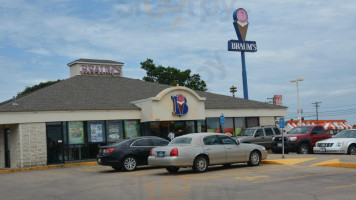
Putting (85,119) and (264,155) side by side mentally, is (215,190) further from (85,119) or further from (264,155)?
(85,119)

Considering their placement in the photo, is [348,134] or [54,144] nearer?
[348,134]

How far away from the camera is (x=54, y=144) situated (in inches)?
1021

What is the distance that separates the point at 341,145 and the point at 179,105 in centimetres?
1150

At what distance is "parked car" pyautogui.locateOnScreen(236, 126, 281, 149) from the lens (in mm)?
26250

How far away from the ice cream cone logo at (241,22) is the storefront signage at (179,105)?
13.7m

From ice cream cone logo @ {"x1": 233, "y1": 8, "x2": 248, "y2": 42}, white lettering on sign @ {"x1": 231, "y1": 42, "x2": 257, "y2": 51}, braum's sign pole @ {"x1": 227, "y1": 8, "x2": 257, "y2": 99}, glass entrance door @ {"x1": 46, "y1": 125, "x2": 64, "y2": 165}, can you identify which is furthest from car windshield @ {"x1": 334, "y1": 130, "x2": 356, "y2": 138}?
ice cream cone logo @ {"x1": 233, "y1": 8, "x2": 248, "y2": 42}

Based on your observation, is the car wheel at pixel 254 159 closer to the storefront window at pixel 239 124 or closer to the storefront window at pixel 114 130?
the storefront window at pixel 114 130

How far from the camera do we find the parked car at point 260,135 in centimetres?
2625

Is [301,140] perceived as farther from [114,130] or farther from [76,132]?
[76,132]

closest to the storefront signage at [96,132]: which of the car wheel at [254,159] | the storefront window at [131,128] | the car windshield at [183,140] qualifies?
the storefront window at [131,128]

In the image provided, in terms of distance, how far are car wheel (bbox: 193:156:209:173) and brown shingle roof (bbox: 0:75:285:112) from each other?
13.0 m

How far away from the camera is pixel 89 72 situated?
34.6m

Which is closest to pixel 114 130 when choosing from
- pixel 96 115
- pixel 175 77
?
pixel 96 115

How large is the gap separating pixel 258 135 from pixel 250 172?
11604 millimetres
